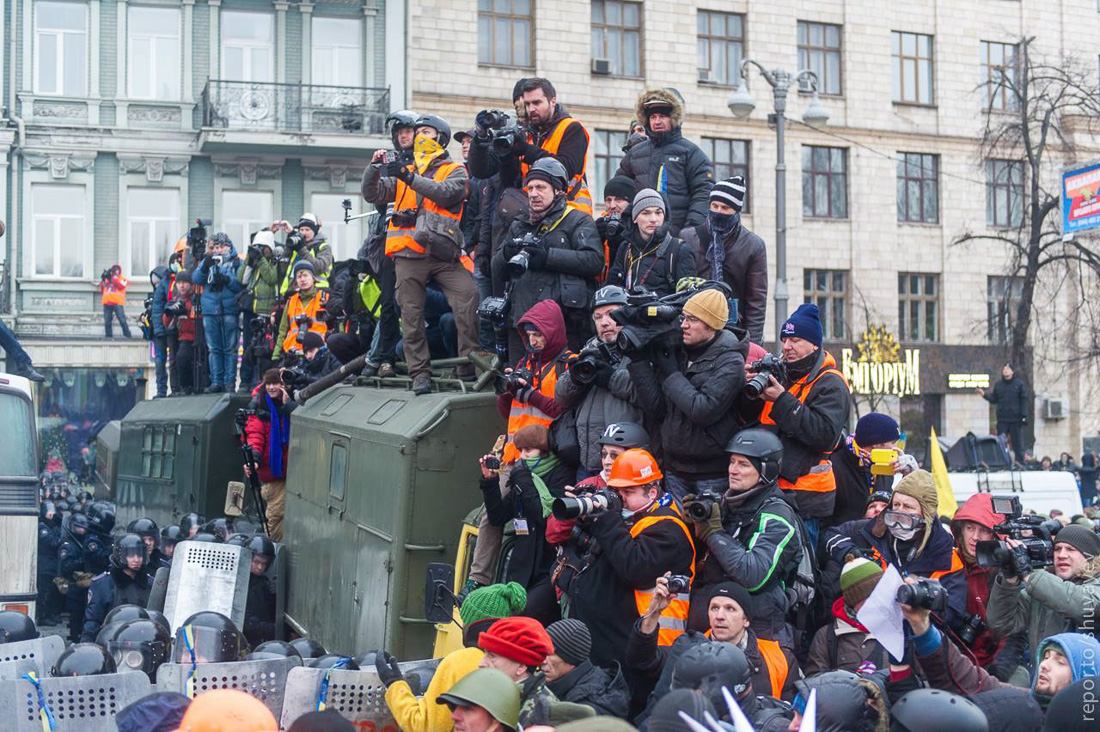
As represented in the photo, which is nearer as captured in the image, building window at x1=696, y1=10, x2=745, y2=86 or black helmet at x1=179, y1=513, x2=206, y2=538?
black helmet at x1=179, y1=513, x2=206, y2=538

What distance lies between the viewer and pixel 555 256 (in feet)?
31.3

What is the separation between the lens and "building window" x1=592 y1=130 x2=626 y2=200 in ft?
117

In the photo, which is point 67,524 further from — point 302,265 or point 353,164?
point 353,164

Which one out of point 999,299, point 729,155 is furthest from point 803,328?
point 999,299

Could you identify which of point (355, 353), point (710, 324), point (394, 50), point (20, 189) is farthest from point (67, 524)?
point (394, 50)

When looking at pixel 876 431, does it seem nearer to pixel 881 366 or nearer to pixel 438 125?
pixel 438 125

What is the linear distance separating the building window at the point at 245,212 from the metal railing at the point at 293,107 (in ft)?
5.07

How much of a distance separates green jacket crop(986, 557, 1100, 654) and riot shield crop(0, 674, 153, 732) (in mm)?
4048

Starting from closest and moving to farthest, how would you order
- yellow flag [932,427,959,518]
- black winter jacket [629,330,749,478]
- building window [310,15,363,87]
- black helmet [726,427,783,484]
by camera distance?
1. black helmet [726,427,783,484]
2. black winter jacket [629,330,749,478]
3. yellow flag [932,427,959,518]
4. building window [310,15,363,87]

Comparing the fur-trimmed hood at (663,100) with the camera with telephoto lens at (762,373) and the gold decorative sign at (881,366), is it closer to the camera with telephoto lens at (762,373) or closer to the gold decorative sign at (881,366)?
the camera with telephoto lens at (762,373)

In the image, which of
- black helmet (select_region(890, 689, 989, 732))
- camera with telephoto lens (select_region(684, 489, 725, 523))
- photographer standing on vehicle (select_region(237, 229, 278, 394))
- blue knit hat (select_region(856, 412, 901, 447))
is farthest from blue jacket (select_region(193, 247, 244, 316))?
black helmet (select_region(890, 689, 989, 732))

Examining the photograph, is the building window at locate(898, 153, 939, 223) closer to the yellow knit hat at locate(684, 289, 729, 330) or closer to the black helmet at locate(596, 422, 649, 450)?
the yellow knit hat at locate(684, 289, 729, 330)

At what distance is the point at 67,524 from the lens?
16906mm

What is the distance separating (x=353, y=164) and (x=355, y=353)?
19639mm
